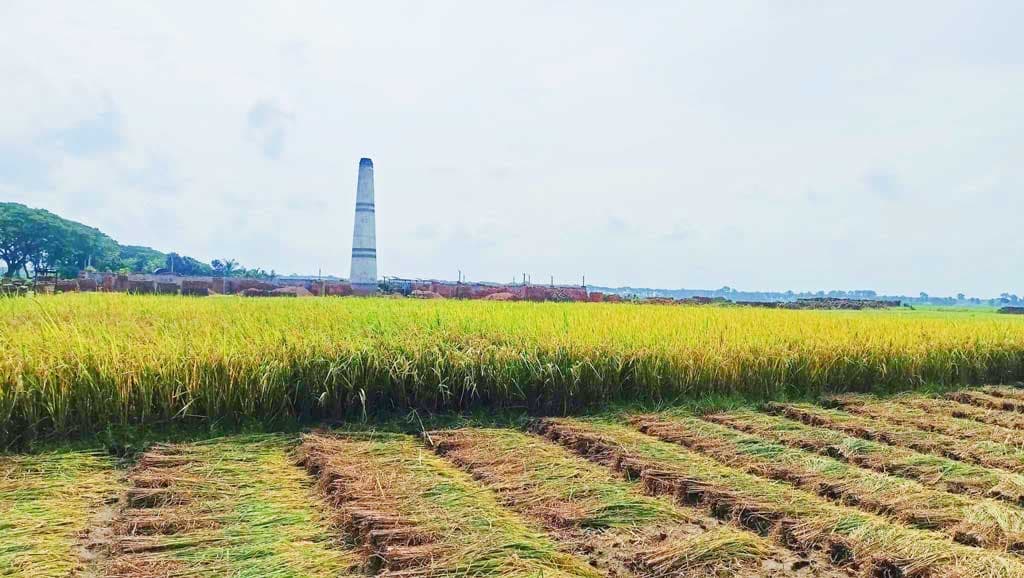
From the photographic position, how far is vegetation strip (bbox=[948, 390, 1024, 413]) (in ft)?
22.5

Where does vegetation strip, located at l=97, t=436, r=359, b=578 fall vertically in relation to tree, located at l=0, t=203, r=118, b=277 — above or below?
below

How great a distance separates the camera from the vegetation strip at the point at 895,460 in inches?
154

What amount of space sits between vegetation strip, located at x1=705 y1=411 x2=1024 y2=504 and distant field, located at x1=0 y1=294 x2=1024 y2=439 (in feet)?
3.95

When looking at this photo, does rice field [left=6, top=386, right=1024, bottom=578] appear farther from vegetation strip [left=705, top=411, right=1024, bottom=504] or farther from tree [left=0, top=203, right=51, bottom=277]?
tree [left=0, top=203, right=51, bottom=277]

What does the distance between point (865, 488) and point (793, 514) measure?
0.71m

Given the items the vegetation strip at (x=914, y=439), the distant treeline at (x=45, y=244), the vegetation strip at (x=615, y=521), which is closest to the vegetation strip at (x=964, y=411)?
the vegetation strip at (x=914, y=439)

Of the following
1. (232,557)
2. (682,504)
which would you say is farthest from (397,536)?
(682,504)

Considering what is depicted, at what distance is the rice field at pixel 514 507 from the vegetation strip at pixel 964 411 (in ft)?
4.35

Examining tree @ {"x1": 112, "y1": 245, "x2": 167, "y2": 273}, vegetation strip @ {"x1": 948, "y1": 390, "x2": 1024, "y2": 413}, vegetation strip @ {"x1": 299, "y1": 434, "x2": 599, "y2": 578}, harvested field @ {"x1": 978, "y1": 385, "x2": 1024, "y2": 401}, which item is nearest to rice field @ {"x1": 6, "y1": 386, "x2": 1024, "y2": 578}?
vegetation strip @ {"x1": 299, "y1": 434, "x2": 599, "y2": 578}

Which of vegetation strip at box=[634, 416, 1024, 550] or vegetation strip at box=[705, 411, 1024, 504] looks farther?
vegetation strip at box=[705, 411, 1024, 504]

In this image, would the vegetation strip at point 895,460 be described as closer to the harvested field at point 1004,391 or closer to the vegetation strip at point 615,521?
the vegetation strip at point 615,521

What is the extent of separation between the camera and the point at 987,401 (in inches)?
277

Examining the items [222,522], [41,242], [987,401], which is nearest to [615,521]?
[222,522]

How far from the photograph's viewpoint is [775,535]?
10.4 feet
